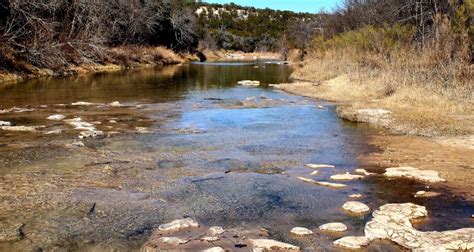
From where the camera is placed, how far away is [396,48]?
24.6m

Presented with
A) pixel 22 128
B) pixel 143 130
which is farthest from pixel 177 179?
pixel 22 128

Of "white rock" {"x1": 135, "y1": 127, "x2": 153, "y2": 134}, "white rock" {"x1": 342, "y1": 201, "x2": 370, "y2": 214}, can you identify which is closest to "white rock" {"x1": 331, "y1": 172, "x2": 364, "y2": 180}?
"white rock" {"x1": 342, "y1": 201, "x2": 370, "y2": 214}

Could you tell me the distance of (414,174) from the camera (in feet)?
27.7

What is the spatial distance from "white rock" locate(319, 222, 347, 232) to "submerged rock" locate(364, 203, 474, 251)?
283 mm

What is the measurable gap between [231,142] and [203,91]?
13215 millimetres

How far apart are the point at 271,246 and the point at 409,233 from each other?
5.49 ft

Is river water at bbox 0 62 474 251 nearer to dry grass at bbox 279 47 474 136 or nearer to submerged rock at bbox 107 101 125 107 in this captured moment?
dry grass at bbox 279 47 474 136

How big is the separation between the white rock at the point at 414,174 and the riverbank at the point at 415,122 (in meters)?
0.20

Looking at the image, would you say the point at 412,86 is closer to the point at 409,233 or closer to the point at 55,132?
the point at 55,132

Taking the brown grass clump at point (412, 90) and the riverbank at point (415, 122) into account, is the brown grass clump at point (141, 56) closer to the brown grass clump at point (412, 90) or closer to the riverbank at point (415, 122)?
the brown grass clump at point (412, 90)

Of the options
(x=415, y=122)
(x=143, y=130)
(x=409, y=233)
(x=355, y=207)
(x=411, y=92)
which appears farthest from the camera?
(x=411, y=92)

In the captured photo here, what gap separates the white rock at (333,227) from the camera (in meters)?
6.00

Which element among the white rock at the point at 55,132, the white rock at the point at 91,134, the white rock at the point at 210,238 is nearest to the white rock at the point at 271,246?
the white rock at the point at 210,238

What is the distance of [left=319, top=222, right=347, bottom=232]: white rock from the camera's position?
5998mm
